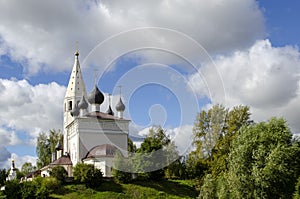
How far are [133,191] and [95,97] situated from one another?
13.3 metres

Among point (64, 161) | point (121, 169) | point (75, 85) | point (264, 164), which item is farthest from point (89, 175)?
point (264, 164)

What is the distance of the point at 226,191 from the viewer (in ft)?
85.1

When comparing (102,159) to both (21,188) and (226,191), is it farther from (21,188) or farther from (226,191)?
(226,191)

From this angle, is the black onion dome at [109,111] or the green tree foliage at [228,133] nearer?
the green tree foliage at [228,133]

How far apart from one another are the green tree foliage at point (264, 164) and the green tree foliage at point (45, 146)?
4260cm

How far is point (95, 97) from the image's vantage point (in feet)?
159

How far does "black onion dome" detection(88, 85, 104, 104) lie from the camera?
4853cm

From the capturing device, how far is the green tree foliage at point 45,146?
6482cm

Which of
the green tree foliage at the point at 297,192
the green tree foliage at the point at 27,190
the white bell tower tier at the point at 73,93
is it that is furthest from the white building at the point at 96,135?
the green tree foliage at the point at 297,192

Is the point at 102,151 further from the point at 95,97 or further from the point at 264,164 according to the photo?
the point at 264,164

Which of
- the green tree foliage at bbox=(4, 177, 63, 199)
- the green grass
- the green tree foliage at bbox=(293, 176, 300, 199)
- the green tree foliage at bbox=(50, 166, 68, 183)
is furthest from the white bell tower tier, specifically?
the green tree foliage at bbox=(293, 176, 300, 199)

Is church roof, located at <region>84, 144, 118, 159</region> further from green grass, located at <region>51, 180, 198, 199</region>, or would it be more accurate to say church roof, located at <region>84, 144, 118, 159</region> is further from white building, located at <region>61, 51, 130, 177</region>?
green grass, located at <region>51, 180, 198, 199</region>

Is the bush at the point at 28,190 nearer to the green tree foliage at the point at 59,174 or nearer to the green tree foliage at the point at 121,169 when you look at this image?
the green tree foliage at the point at 59,174

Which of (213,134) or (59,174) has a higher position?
(213,134)
